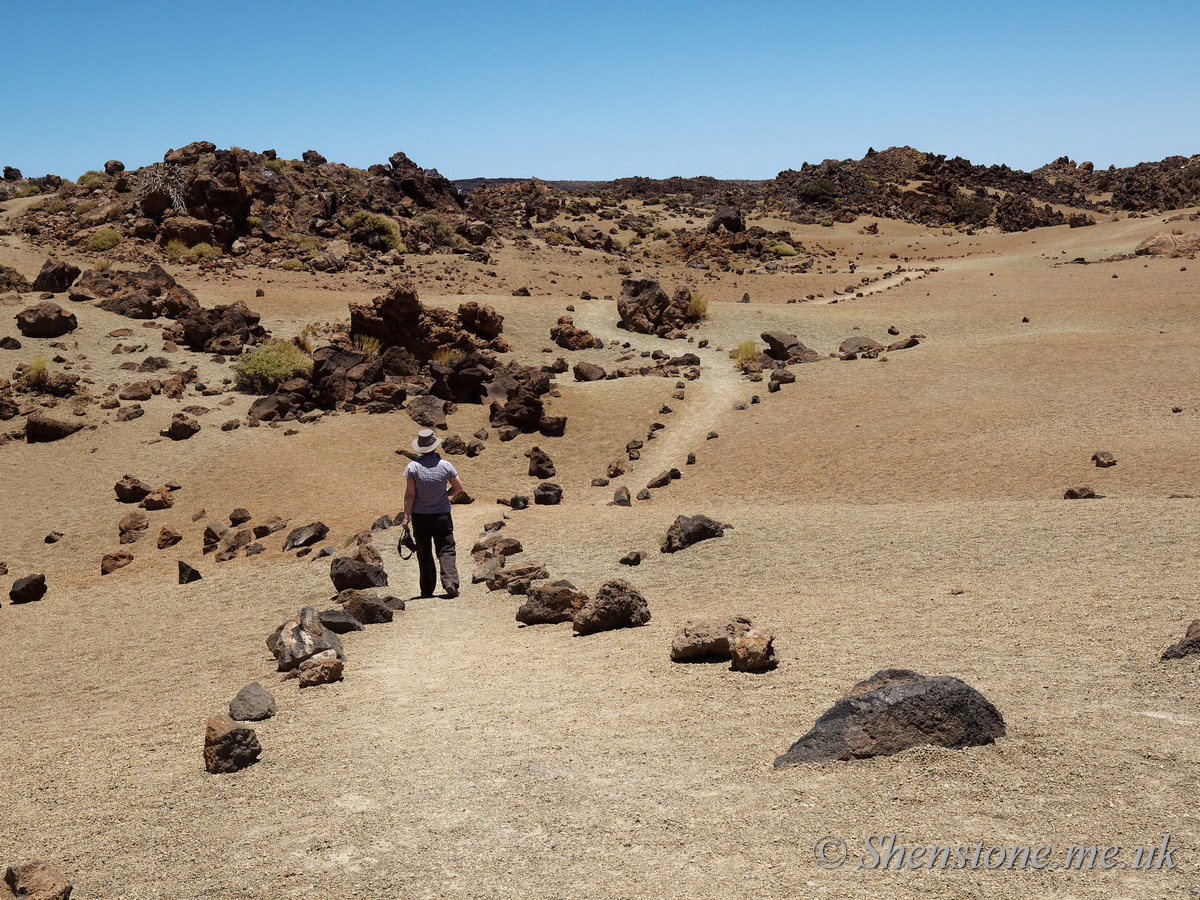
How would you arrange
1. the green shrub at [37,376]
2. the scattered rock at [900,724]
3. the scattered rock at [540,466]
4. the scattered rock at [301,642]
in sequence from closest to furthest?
the scattered rock at [900,724]
the scattered rock at [301,642]
the scattered rock at [540,466]
the green shrub at [37,376]

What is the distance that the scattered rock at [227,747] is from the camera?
4602 mm

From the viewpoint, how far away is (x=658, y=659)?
20.6 feet

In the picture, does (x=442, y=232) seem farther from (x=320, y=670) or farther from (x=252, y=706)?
(x=252, y=706)

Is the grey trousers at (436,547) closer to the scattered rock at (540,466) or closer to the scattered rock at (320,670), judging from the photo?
the scattered rock at (320,670)

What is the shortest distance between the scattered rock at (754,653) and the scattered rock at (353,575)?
17.5 ft

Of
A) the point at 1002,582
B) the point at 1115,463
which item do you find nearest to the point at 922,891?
the point at 1002,582

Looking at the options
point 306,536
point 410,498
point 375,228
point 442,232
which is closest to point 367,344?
point 306,536

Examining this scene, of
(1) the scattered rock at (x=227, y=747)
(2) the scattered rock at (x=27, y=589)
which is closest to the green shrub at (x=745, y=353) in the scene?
(2) the scattered rock at (x=27, y=589)

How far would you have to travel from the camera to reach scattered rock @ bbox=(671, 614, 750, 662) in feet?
19.6

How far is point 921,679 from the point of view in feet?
14.2

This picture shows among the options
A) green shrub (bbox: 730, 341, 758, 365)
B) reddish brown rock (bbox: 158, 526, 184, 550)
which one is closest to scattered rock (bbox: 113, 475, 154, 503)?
reddish brown rock (bbox: 158, 526, 184, 550)

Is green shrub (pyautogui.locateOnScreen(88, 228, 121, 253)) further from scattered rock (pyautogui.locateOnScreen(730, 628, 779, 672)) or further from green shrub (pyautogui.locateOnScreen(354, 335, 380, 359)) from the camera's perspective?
scattered rock (pyautogui.locateOnScreen(730, 628, 779, 672))

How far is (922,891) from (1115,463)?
1127 centimetres

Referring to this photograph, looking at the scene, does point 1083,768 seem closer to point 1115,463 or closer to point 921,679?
point 921,679
